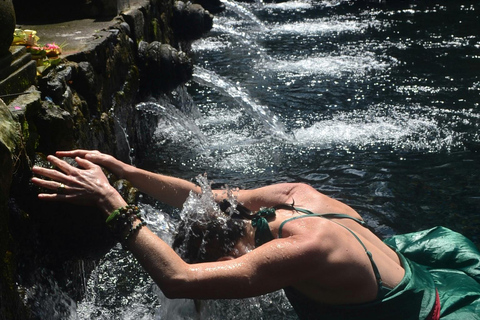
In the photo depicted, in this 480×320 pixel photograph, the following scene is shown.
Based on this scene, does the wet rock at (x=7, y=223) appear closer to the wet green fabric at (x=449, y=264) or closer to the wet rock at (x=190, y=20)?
the wet green fabric at (x=449, y=264)

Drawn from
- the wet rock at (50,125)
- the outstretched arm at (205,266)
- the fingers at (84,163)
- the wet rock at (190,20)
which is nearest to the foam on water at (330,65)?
the wet rock at (190,20)

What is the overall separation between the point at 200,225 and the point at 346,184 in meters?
2.87

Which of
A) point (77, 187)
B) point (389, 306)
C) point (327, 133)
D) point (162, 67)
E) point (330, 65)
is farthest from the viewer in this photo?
point (330, 65)

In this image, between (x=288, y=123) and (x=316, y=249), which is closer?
(x=316, y=249)

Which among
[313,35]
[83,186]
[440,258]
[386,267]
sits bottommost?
[313,35]

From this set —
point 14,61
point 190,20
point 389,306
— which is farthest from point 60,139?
point 190,20

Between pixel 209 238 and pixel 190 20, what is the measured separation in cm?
674

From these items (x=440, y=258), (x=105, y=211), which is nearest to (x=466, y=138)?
(x=440, y=258)

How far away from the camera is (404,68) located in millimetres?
8992

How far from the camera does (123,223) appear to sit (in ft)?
8.55

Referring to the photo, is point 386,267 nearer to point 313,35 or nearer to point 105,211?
point 105,211

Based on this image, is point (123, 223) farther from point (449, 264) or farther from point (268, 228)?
point (449, 264)

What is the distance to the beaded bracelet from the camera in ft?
8.54

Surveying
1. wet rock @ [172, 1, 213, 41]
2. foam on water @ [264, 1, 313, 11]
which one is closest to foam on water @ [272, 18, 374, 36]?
foam on water @ [264, 1, 313, 11]
